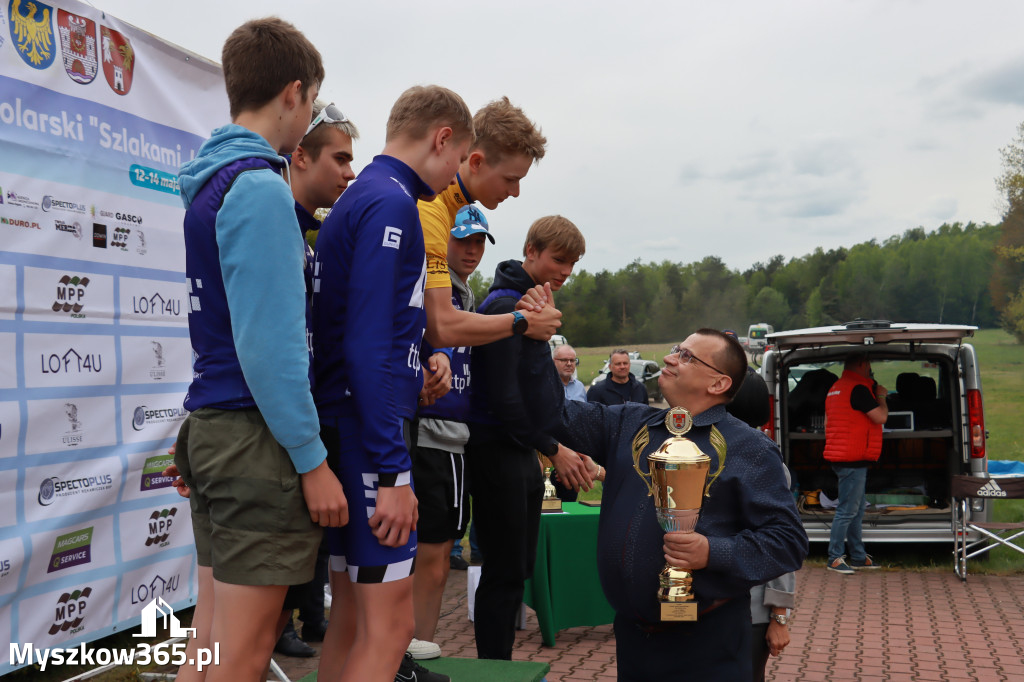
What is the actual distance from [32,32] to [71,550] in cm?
269

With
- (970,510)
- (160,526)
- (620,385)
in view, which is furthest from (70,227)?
(970,510)

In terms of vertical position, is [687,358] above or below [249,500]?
above

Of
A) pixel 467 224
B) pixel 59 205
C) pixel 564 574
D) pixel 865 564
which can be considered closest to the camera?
pixel 467 224

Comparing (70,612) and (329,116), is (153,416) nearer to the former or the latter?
(70,612)

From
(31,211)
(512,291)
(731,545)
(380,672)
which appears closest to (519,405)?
(512,291)

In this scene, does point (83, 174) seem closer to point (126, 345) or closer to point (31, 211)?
point (31, 211)

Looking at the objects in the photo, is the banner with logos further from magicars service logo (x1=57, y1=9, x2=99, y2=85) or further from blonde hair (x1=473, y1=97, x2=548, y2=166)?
blonde hair (x1=473, y1=97, x2=548, y2=166)

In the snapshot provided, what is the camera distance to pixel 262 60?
2.10 m

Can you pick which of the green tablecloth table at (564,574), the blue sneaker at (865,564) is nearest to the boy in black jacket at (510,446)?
the green tablecloth table at (564,574)

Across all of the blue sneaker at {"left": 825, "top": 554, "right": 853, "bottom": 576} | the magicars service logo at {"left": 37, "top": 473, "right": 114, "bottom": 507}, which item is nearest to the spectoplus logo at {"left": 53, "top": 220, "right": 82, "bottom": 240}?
the magicars service logo at {"left": 37, "top": 473, "right": 114, "bottom": 507}

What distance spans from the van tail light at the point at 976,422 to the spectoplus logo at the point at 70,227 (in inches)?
286

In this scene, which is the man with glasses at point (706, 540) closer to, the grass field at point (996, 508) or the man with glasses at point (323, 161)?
the grass field at point (996, 508)

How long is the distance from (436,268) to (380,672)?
48.4 inches

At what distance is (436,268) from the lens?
274cm
